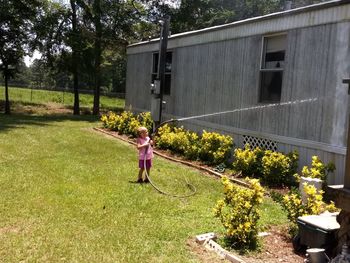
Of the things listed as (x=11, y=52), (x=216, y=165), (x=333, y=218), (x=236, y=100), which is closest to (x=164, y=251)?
(x=333, y=218)

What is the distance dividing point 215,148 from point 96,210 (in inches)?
181

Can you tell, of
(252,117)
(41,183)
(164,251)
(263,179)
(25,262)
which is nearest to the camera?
(25,262)

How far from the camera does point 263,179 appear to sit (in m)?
7.95

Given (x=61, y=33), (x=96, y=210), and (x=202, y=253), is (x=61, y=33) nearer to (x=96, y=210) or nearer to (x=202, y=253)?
(x=96, y=210)

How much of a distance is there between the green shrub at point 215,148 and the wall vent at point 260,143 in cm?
36

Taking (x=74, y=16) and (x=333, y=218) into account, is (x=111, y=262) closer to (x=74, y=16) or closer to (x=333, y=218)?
(x=333, y=218)

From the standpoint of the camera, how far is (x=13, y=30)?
2159cm

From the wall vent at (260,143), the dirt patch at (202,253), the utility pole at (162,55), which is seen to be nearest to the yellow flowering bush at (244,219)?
the dirt patch at (202,253)

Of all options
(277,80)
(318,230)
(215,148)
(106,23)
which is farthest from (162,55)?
(106,23)

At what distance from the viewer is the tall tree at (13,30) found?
21125 millimetres

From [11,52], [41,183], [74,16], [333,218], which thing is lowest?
[41,183]

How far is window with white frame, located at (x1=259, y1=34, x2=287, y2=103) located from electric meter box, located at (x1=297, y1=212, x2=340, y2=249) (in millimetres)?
4447

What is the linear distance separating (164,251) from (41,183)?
11.3 feet

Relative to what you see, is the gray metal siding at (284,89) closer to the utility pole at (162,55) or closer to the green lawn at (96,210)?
the utility pole at (162,55)
